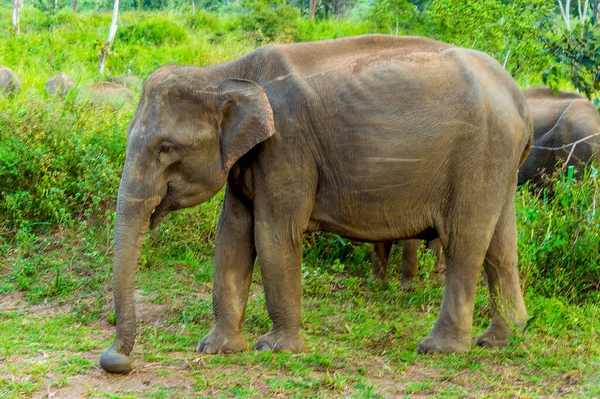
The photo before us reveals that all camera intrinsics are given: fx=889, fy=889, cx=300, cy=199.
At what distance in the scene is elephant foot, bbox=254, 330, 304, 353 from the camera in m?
4.71

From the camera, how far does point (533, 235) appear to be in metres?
6.52

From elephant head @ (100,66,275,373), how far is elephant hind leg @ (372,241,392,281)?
7.29 ft

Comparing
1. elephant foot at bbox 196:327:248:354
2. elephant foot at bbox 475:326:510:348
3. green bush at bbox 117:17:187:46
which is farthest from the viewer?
green bush at bbox 117:17:187:46

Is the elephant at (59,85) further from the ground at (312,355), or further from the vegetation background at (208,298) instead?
the ground at (312,355)

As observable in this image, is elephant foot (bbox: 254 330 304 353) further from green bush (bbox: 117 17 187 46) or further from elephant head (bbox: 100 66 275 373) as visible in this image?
green bush (bbox: 117 17 187 46)

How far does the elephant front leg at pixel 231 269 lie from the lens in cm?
486

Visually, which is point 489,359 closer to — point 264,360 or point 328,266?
point 264,360

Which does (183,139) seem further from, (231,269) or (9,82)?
(9,82)

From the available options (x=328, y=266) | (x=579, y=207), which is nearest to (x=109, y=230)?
(x=328, y=266)

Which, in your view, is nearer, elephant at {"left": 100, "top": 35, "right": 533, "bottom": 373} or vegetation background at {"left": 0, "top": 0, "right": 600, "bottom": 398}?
vegetation background at {"left": 0, "top": 0, "right": 600, "bottom": 398}

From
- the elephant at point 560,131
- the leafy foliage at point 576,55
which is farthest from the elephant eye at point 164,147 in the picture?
the elephant at point 560,131

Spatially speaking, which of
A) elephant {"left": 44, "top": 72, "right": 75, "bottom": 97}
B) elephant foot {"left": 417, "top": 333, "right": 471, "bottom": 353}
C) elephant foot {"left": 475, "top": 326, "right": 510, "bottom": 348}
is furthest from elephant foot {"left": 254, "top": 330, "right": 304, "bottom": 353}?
elephant {"left": 44, "top": 72, "right": 75, "bottom": 97}

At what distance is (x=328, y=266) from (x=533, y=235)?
1.53 m

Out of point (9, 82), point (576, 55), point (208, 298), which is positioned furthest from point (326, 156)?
point (9, 82)
